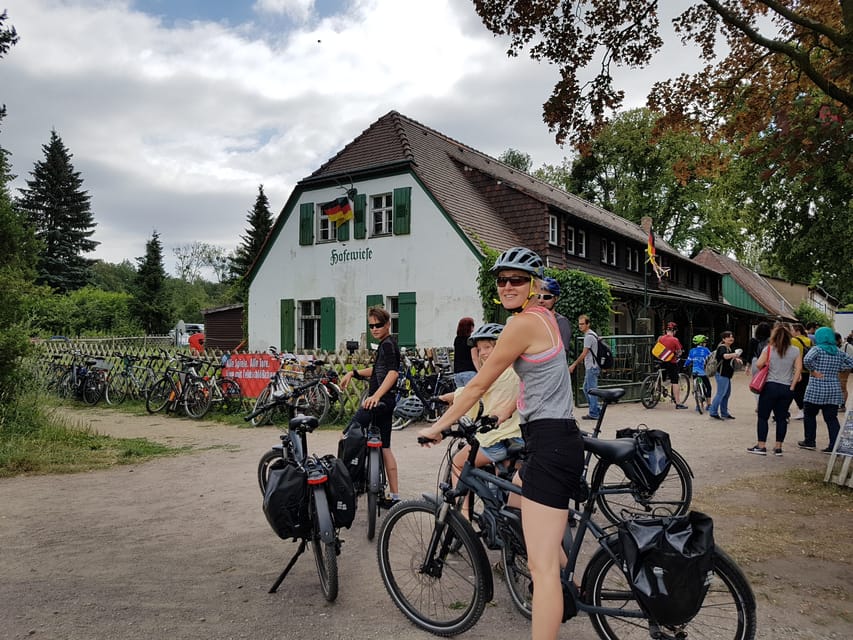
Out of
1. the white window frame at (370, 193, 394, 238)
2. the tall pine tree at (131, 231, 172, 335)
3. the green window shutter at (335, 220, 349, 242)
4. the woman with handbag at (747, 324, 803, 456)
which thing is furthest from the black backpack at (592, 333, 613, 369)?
the tall pine tree at (131, 231, 172, 335)

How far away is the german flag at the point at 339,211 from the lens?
66.1ft

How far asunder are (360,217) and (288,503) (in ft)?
55.6

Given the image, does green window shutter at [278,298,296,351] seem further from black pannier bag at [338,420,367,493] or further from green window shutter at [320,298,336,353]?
black pannier bag at [338,420,367,493]

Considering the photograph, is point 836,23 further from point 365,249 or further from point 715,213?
point 715,213

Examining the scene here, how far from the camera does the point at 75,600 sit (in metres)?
3.74

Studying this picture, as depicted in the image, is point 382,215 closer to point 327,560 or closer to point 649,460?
point 327,560

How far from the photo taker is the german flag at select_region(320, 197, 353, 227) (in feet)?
66.1

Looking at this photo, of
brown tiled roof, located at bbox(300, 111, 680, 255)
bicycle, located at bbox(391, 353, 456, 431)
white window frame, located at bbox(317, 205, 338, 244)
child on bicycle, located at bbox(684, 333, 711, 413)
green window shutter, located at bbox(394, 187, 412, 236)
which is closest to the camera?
bicycle, located at bbox(391, 353, 456, 431)

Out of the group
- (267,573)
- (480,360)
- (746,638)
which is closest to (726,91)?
(480,360)

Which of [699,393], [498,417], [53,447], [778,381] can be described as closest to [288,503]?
[498,417]

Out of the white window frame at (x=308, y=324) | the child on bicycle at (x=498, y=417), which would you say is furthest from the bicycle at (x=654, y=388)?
the white window frame at (x=308, y=324)

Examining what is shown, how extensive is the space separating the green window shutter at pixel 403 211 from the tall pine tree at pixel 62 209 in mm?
38833

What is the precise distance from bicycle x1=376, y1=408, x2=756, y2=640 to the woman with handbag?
585 cm

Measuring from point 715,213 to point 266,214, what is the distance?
3225 centimetres
